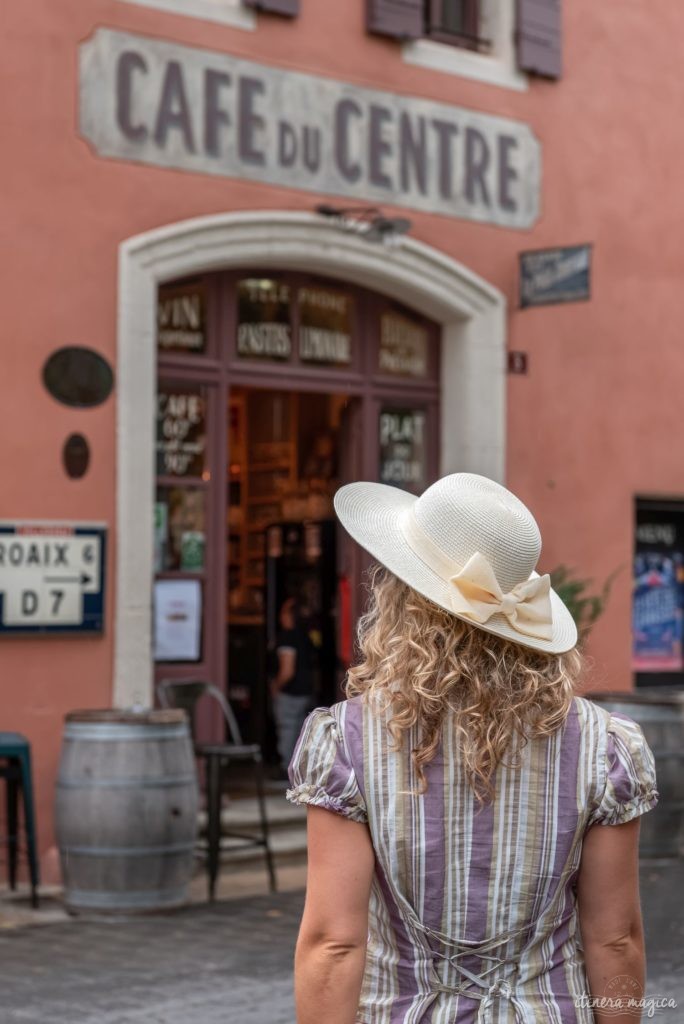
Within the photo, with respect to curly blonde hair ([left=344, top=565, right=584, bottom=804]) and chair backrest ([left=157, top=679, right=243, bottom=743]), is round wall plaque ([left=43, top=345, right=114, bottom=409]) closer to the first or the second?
chair backrest ([left=157, top=679, right=243, bottom=743])

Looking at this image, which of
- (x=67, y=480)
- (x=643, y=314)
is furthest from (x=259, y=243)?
(x=643, y=314)

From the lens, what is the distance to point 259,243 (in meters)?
9.84

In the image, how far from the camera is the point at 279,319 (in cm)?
1035

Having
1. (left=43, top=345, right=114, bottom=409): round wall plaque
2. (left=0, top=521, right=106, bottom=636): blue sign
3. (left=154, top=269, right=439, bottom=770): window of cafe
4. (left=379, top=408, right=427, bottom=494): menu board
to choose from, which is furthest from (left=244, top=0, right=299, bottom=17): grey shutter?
(left=0, top=521, right=106, bottom=636): blue sign

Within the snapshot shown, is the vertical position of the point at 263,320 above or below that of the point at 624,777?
above

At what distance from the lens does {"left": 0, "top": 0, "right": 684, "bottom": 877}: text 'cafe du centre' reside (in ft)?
29.2

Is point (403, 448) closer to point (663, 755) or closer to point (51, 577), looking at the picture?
point (663, 755)

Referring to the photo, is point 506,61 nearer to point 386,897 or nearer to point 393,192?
point 393,192

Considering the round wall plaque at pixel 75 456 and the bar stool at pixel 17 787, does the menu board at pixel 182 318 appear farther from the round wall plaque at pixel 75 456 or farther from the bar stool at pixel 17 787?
the bar stool at pixel 17 787

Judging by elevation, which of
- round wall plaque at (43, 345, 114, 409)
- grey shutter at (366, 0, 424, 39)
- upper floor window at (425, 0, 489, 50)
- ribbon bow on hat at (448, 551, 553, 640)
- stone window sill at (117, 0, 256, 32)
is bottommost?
ribbon bow on hat at (448, 551, 553, 640)

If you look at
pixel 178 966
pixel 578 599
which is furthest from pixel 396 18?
pixel 178 966

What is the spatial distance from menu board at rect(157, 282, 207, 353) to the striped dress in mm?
7550

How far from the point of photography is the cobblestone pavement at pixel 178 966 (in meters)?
6.18

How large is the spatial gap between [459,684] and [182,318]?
25.3ft
